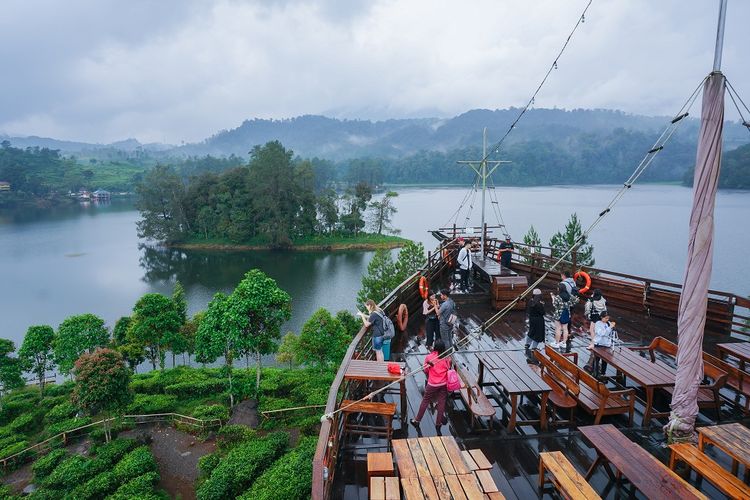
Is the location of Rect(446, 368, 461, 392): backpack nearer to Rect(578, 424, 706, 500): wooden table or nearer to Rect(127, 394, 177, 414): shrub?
Rect(578, 424, 706, 500): wooden table

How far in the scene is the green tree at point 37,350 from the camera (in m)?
24.6

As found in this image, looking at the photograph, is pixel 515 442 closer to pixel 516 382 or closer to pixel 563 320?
pixel 516 382

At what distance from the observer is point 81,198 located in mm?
137250

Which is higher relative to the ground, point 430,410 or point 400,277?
point 430,410

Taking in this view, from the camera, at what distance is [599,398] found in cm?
621

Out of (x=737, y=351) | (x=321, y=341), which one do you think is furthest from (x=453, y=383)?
(x=321, y=341)

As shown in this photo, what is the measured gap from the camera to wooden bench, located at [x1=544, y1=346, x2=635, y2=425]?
A: 19.9 feet

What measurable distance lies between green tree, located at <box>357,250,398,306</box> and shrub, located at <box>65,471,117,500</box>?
1827 centimetres

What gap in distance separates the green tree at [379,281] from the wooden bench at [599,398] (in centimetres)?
2426

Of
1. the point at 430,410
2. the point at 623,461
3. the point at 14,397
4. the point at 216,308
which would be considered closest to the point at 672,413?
the point at 623,461

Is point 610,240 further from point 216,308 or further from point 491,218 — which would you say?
point 216,308

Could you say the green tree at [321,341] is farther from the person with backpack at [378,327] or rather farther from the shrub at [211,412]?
the person with backpack at [378,327]

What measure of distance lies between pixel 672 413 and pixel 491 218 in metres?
83.5

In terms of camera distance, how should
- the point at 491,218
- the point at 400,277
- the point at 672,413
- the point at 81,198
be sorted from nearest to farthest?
the point at 672,413 → the point at 400,277 → the point at 491,218 → the point at 81,198
